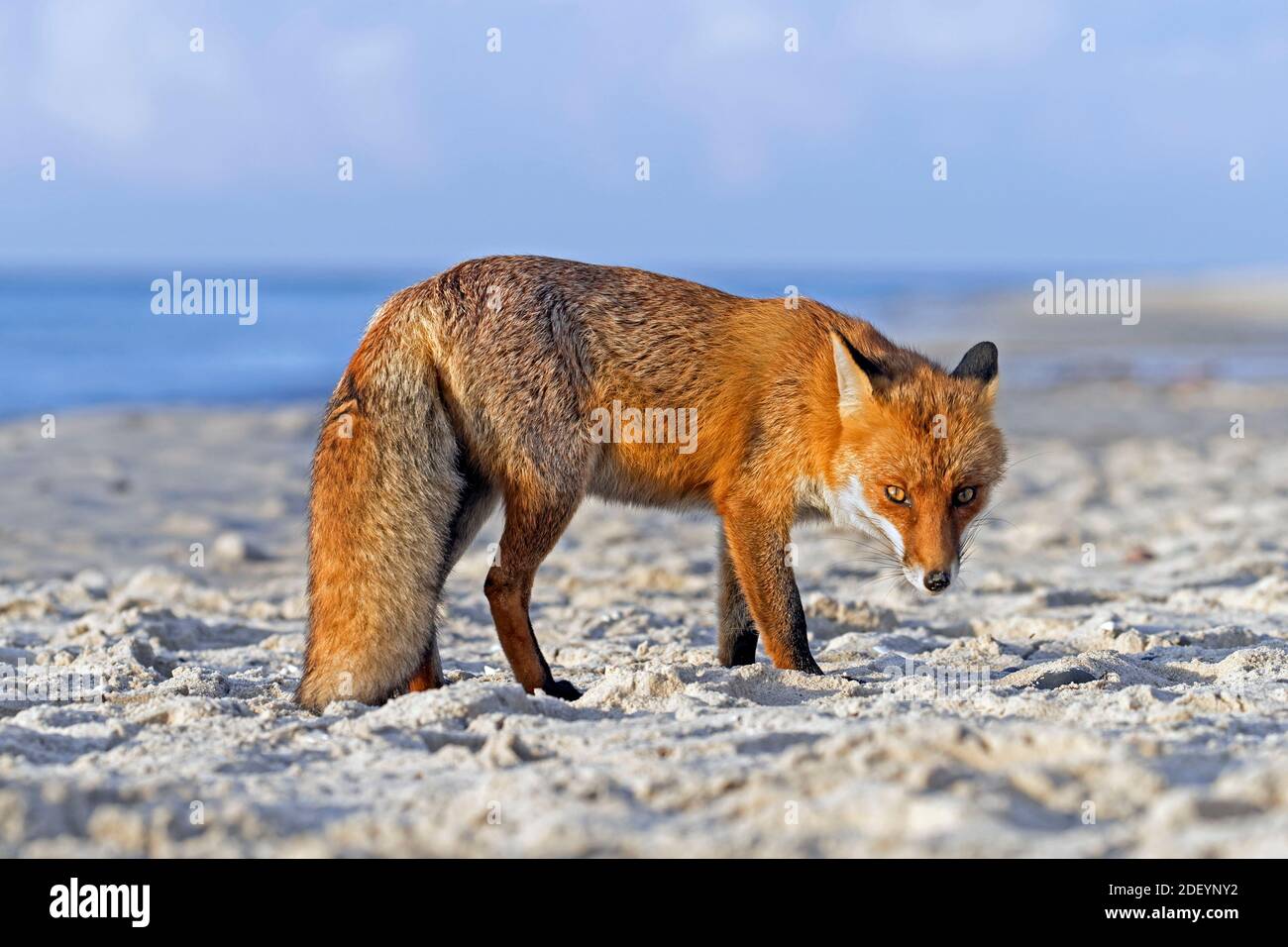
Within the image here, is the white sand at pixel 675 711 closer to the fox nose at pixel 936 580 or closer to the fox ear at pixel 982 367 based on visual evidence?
the fox nose at pixel 936 580

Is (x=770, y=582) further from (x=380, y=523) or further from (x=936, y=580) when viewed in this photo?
(x=380, y=523)

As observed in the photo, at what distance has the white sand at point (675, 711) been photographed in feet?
10.8

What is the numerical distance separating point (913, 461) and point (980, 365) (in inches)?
33.5

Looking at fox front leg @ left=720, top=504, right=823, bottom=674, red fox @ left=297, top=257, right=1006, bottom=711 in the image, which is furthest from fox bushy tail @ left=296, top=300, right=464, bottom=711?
fox front leg @ left=720, top=504, right=823, bottom=674

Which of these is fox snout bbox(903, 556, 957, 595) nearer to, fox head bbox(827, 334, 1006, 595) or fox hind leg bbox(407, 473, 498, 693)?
fox head bbox(827, 334, 1006, 595)

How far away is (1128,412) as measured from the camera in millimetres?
18531

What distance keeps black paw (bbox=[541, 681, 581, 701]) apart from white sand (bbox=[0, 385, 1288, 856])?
210 mm

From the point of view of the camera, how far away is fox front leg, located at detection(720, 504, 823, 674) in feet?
18.5

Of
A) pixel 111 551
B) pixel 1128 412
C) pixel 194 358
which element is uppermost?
pixel 194 358

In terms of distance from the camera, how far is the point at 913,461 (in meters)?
5.41

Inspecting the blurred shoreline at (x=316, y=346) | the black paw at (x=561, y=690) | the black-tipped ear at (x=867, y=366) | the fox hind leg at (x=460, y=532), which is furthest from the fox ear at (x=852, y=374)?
the blurred shoreline at (x=316, y=346)
